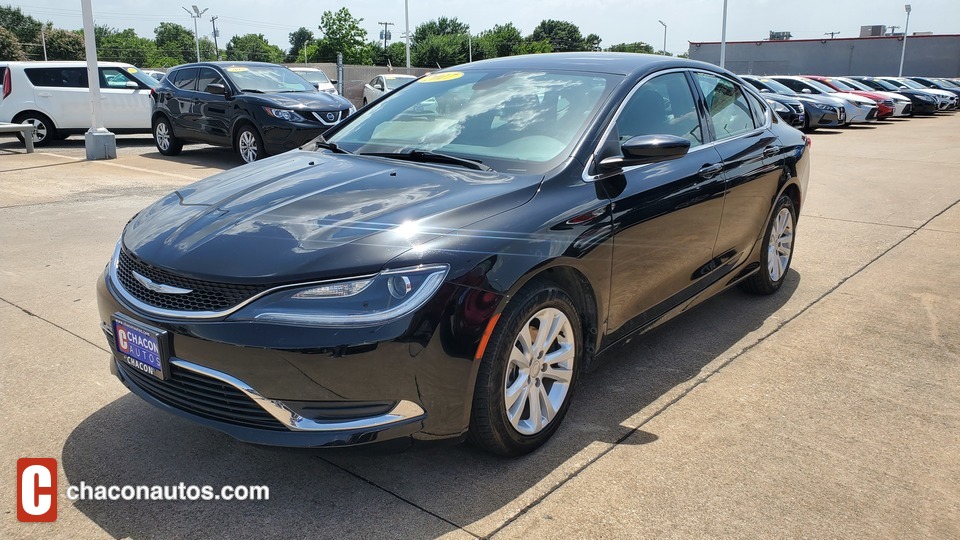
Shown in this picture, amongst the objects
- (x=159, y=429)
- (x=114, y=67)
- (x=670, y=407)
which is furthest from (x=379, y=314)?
(x=114, y=67)

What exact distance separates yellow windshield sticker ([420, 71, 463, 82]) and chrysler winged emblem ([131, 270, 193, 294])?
2138 mm

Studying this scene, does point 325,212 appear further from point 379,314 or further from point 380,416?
point 380,416

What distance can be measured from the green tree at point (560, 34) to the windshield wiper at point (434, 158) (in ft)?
377

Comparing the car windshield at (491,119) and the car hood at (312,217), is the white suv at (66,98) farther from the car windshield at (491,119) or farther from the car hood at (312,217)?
the car hood at (312,217)

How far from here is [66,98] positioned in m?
15.1

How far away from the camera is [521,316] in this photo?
9.61ft

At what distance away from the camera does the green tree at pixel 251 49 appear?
142250mm

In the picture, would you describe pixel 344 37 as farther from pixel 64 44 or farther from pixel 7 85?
pixel 7 85

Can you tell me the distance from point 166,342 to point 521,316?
4.18 ft

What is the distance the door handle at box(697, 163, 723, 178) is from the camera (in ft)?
13.6

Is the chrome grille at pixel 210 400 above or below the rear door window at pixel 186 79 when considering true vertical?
below

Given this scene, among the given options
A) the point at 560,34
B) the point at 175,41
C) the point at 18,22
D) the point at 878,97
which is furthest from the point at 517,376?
the point at 175,41

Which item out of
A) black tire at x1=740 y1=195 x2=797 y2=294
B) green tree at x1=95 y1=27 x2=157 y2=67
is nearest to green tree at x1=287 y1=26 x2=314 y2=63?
green tree at x1=95 y1=27 x2=157 y2=67

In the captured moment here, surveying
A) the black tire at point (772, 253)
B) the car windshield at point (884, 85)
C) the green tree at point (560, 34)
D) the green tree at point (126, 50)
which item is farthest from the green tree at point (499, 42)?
the black tire at point (772, 253)
